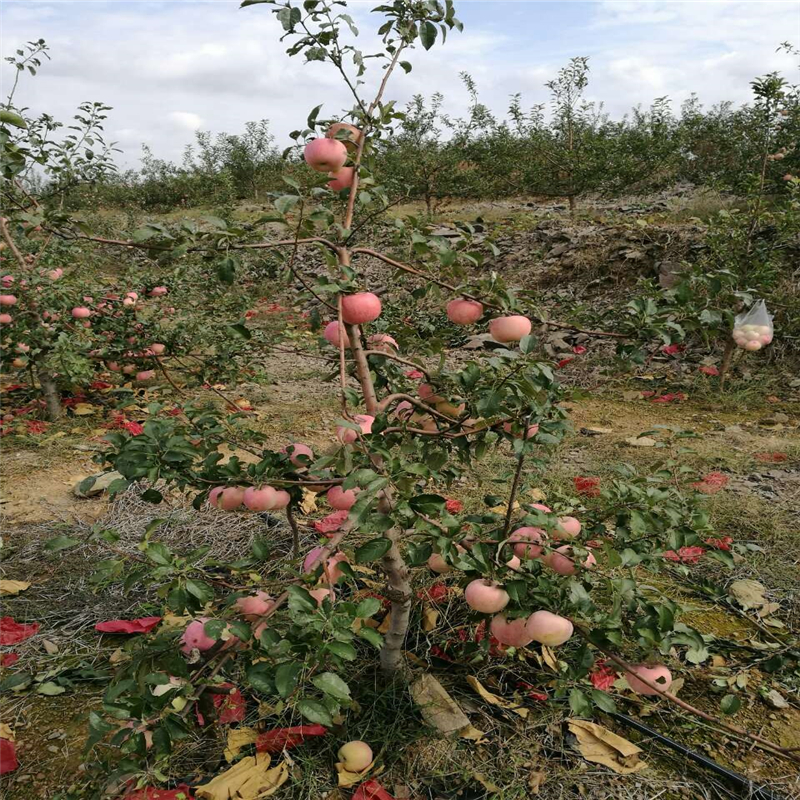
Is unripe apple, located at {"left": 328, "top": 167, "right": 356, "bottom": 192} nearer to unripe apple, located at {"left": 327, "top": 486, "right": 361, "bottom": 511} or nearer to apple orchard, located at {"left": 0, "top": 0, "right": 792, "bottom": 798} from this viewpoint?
apple orchard, located at {"left": 0, "top": 0, "right": 792, "bottom": 798}

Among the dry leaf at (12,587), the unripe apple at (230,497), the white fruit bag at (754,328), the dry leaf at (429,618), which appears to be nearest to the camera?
the unripe apple at (230,497)

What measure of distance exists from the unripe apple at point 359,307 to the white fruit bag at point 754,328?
2.77 meters

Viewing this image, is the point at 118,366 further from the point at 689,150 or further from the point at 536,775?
the point at 689,150

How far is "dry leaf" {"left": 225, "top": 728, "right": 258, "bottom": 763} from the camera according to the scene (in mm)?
1587

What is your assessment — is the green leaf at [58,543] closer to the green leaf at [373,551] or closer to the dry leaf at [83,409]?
the green leaf at [373,551]

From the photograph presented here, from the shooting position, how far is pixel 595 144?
836 centimetres

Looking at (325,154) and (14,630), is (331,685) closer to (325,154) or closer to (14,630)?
(325,154)

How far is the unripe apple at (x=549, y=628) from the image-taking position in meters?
1.33

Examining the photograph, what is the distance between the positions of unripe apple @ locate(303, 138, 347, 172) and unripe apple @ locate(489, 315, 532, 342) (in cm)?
54

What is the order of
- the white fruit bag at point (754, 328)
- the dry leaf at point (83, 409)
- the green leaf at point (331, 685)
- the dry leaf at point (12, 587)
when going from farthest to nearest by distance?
the dry leaf at point (83, 409) < the white fruit bag at point (754, 328) < the dry leaf at point (12, 587) < the green leaf at point (331, 685)

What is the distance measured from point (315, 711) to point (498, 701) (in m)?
0.87

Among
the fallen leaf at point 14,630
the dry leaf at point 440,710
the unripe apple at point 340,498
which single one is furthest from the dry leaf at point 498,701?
the fallen leaf at point 14,630

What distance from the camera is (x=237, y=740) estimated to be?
1623 millimetres

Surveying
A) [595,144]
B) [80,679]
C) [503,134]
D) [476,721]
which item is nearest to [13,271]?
[80,679]
